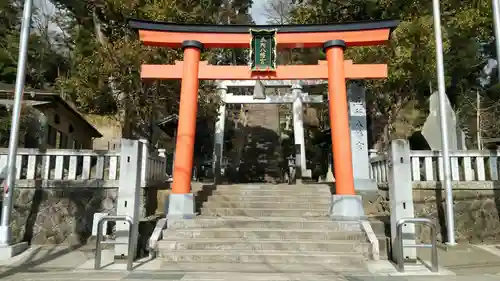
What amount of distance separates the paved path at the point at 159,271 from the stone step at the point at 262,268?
0.05 metres

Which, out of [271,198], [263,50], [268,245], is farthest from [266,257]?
[263,50]

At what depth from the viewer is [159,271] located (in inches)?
251

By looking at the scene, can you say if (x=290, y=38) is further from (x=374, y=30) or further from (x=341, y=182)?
(x=341, y=182)

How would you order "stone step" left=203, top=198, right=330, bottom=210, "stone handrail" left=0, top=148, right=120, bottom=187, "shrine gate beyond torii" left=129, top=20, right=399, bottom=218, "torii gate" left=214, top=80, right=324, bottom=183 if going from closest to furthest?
"stone handrail" left=0, top=148, right=120, bottom=187 → "shrine gate beyond torii" left=129, top=20, right=399, bottom=218 → "stone step" left=203, top=198, right=330, bottom=210 → "torii gate" left=214, top=80, right=324, bottom=183

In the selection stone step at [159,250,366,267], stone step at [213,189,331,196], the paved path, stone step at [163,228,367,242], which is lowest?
the paved path

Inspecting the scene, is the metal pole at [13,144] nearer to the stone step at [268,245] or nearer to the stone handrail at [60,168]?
the stone handrail at [60,168]

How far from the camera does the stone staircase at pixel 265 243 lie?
685 cm

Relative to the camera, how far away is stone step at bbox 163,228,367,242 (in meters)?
7.69

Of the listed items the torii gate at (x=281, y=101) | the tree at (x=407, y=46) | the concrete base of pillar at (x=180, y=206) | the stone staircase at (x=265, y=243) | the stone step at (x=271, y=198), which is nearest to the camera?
the stone staircase at (x=265, y=243)

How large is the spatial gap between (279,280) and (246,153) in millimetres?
17911

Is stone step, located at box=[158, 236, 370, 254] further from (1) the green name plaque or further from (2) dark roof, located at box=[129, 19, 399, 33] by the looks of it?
(2) dark roof, located at box=[129, 19, 399, 33]

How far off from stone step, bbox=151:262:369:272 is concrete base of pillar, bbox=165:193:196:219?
1658 millimetres

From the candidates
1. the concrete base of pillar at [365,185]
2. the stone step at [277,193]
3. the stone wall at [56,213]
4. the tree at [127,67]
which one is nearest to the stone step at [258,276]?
the stone wall at [56,213]

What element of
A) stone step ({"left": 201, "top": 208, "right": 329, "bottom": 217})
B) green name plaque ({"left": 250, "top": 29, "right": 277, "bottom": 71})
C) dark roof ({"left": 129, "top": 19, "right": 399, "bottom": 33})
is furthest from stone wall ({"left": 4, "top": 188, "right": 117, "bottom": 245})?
green name plaque ({"left": 250, "top": 29, "right": 277, "bottom": 71})
